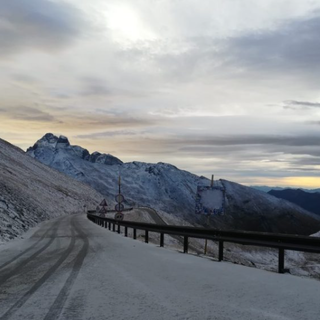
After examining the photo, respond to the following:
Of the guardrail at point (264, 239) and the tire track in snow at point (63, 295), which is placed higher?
the guardrail at point (264, 239)

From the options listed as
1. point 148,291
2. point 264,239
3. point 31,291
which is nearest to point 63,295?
point 31,291

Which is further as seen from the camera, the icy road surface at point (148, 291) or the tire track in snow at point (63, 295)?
the icy road surface at point (148, 291)

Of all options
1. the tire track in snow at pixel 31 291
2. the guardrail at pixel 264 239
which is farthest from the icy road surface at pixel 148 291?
the guardrail at pixel 264 239

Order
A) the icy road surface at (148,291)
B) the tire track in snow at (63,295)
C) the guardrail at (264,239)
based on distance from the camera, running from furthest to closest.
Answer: the guardrail at (264,239) → the icy road surface at (148,291) → the tire track in snow at (63,295)

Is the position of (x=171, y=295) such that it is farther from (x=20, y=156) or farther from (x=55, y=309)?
(x=20, y=156)

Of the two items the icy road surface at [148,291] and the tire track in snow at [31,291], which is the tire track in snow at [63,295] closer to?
the icy road surface at [148,291]

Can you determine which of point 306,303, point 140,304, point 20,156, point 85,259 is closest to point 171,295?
point 140,304

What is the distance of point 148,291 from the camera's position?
7.85 meters

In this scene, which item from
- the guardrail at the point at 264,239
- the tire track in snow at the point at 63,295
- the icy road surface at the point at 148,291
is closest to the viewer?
the tire track in snow at the point at 63,295

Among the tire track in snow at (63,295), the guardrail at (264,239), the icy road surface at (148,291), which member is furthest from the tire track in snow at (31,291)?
the guardrail at (264,239)

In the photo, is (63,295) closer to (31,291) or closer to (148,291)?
(31,291)

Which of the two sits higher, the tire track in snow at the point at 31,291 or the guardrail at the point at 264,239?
the guardrail at the point at 264,239

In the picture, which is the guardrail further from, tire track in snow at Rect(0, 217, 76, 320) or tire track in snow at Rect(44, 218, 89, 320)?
tire track in snow at Rect(0, 217, 76, 320)

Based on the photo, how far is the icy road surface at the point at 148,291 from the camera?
6309 millimetres
